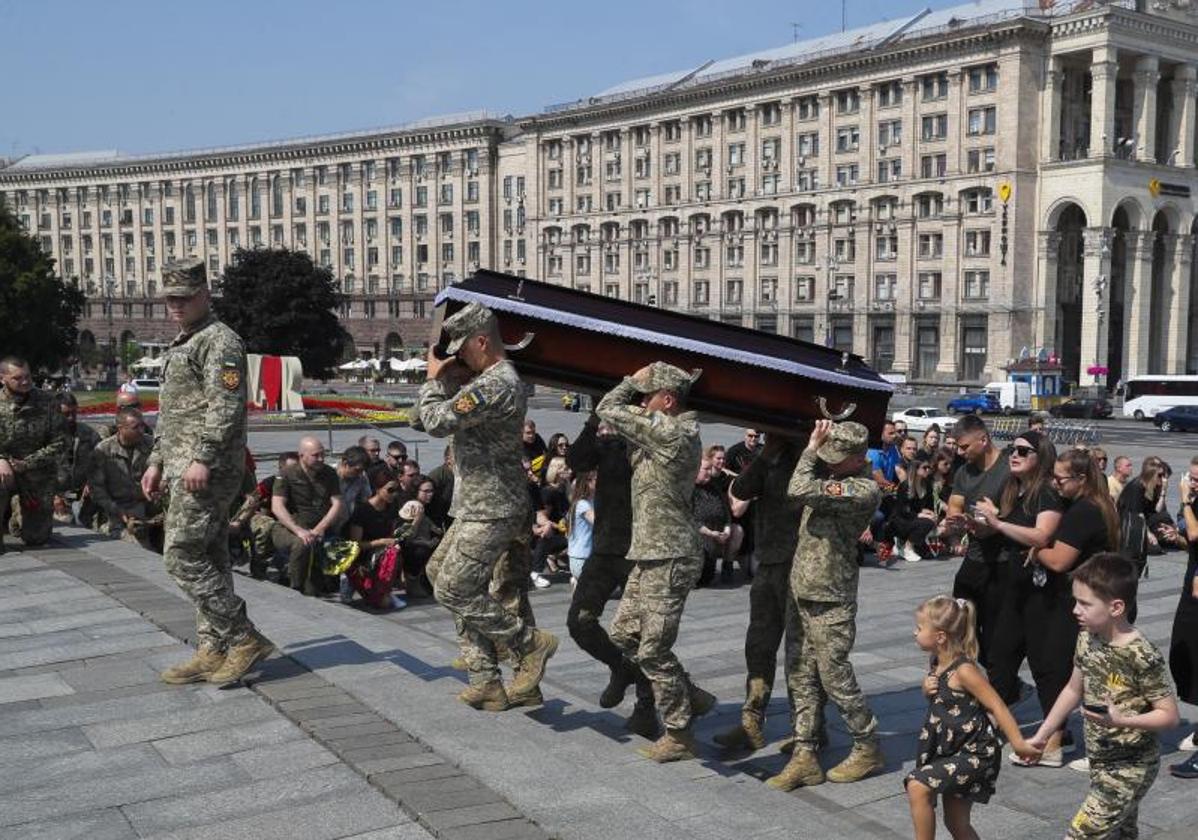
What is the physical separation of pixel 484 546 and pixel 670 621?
104 centimetres

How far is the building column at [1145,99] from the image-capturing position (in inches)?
2835

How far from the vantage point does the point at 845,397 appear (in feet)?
20.8

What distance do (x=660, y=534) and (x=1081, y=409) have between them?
5406 cm

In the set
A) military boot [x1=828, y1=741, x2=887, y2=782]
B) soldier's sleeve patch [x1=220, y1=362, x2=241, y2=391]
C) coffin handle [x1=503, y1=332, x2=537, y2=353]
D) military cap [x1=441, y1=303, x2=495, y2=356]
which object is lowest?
military boot [x1=828, y1=741, x2=887, y2=782]

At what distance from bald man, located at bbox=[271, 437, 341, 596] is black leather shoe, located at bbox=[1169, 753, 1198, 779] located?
→ 7.63 metres

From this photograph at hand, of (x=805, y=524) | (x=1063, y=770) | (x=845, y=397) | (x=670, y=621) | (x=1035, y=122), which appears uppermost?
(x=1035, y=122)

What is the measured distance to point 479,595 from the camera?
614cm

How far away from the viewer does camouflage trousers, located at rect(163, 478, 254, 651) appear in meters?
6.43

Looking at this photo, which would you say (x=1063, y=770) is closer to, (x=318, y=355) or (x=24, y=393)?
(x=24, y=393)

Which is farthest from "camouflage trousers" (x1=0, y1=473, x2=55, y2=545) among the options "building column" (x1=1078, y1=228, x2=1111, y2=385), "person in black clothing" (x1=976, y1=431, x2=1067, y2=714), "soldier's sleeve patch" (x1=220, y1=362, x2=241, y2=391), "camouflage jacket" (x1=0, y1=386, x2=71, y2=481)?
"building column" (x1=1078, y1=228, x2=1111, y2=385)

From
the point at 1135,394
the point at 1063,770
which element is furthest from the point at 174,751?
the point at 1135,394

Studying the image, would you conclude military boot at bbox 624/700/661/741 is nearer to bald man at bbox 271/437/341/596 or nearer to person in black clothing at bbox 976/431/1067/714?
person in black clothing at bbox 976/431/1067/714

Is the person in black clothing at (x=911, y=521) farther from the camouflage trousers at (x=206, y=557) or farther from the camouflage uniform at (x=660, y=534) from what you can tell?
the camouflage trousers at (x=206, y=557)

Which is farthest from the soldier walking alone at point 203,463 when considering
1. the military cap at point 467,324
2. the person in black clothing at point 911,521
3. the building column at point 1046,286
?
the building column at point 1046,286
